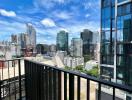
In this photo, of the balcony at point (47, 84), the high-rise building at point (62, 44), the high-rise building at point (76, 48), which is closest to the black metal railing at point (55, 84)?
the balcony at point (47, 84)

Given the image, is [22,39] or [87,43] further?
[87,43]

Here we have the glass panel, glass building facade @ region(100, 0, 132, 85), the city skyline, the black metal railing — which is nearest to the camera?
the black metal railing

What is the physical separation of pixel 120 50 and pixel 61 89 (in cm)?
842

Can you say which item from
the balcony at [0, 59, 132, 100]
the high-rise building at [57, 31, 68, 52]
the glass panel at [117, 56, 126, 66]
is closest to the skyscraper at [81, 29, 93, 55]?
the high-rise building at [57, 31, 68, 52]

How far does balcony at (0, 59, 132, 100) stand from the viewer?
43.1 inches

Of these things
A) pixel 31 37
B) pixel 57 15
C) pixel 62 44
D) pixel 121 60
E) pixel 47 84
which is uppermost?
pixel 57 15

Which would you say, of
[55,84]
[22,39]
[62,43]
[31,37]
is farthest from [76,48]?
[55,84]

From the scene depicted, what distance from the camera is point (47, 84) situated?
1775 millimetres

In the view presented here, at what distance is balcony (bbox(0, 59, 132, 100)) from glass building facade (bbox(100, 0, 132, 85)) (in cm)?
652

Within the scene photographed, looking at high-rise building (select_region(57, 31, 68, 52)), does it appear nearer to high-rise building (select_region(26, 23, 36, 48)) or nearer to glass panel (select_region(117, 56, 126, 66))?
high-rise building (select_region(26, 23, 36, 48))

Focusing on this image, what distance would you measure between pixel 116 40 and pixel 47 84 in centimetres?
836

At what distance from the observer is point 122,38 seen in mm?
9281

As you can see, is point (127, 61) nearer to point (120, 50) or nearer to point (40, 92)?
point (120, 50)

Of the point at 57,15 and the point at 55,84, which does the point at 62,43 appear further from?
the point at 55,84
